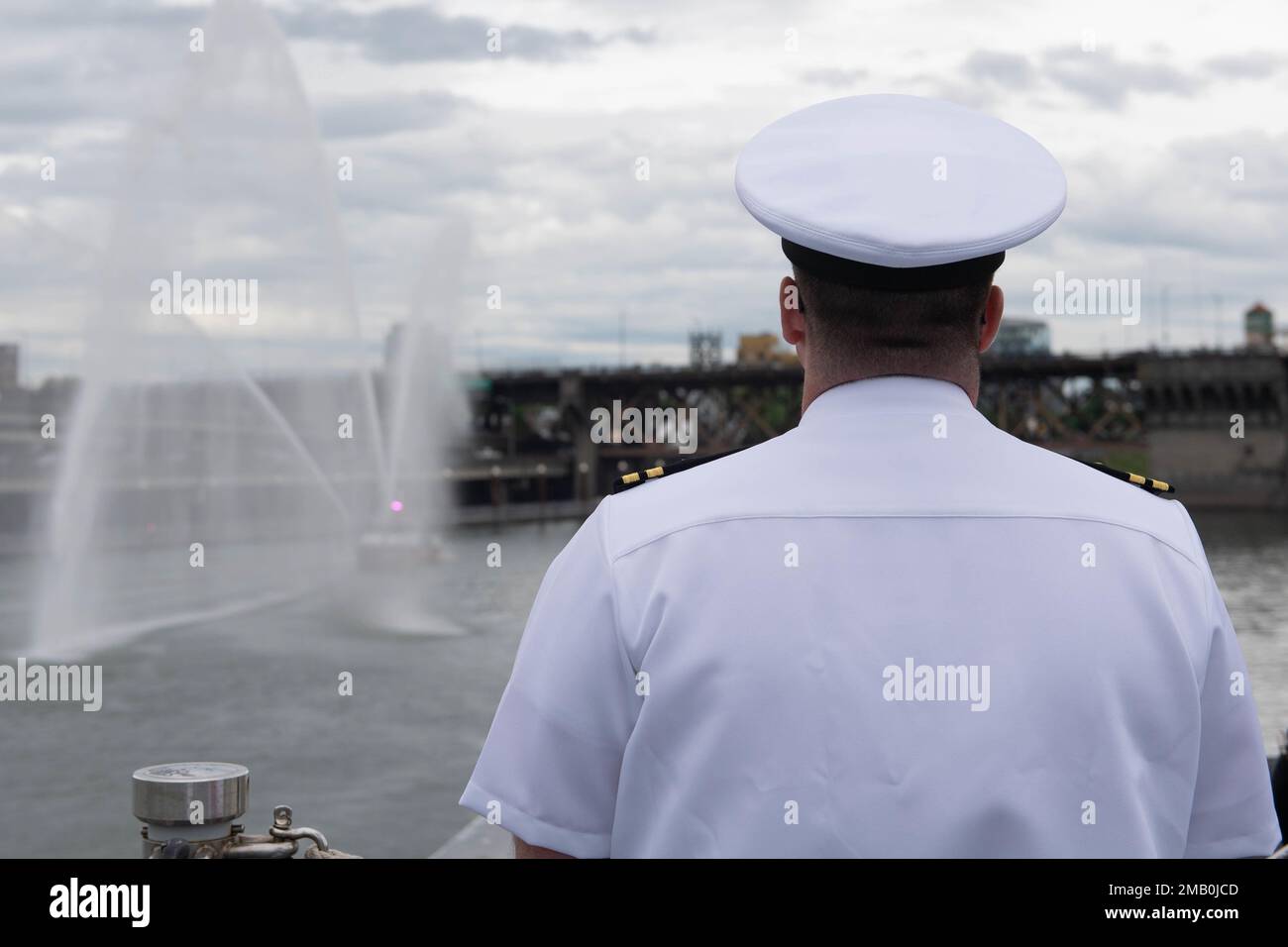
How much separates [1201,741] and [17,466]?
238 ft

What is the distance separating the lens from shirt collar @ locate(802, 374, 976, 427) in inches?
86.5

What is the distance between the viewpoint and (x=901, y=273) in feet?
7.16

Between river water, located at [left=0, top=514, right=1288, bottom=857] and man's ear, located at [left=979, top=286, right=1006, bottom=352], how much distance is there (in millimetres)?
13961

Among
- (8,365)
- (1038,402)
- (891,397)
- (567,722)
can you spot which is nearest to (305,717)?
(567,722)

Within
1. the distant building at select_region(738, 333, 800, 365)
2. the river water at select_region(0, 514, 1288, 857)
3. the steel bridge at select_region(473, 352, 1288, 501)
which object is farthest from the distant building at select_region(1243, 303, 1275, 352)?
the river water at select_region(0, 514, 1288, 857)

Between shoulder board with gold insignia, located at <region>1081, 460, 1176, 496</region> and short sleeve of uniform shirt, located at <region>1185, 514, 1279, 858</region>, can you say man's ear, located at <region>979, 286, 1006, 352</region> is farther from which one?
short sleeve of uniform shirt, located at <region>1185, 514, 1279, 858</region>

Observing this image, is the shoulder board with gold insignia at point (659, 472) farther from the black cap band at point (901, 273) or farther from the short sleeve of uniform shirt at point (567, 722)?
the black cap band at point (901, 273)

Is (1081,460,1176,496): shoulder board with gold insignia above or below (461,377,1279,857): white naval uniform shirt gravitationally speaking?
above

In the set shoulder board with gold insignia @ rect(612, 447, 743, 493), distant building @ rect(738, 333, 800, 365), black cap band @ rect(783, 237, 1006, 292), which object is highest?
distant building @ rect(738, 333, 800, 365)

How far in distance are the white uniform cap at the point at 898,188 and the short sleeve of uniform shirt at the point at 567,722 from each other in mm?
610

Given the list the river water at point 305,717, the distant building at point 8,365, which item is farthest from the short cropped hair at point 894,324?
the distant building at point 8,365

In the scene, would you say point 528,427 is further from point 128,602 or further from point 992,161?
point 992,161

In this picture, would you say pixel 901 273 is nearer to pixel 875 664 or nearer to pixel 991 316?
pixel 991 316
